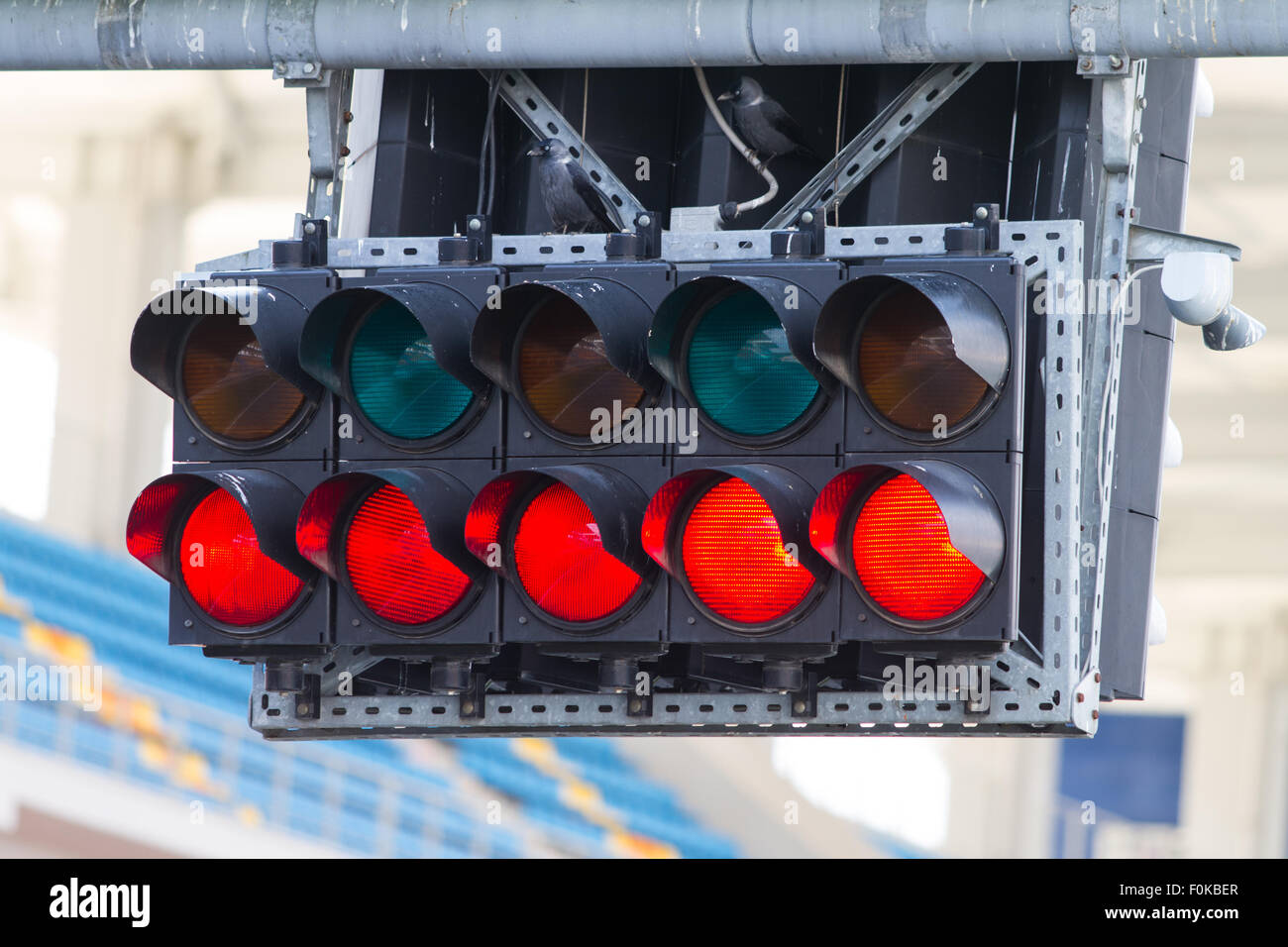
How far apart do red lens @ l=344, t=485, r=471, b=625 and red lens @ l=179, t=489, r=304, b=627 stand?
182mm

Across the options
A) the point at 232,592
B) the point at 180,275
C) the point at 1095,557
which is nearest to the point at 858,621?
the point at 1095,557

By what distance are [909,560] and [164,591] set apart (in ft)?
83.2

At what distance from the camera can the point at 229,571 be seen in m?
4.27

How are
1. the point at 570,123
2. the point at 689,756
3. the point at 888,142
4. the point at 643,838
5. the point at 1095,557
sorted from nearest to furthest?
the point at 1095,557 < the point at 888,142 < the point at 570,123 < the point at 643,838 < the point at 689,756

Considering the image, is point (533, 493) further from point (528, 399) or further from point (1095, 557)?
point (1095, 557)

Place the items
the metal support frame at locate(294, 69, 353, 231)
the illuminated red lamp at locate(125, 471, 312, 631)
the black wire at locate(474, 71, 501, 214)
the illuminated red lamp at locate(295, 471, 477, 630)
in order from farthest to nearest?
the black wire at locate(474, 71, 501, 214) → the metal support frame at locate(294, 69, 353, 231) → the illuminated red lamp at locate(125, 471, 312, 631) → the illuminated red lamp at locate(295, 471, 477, 630)

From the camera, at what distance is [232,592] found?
14.0 feet

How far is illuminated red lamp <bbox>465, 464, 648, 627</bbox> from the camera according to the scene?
403cm

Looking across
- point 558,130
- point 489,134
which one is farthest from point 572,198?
point 489,134

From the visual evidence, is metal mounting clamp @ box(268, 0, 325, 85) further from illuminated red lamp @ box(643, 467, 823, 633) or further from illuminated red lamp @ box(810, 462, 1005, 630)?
illuminated red lamp @ box(810, 462, 1005, 630)

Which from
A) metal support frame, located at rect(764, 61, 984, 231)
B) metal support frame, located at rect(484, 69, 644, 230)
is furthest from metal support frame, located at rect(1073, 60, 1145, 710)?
metal support frame, located at rect(484, 69, 644, 230)

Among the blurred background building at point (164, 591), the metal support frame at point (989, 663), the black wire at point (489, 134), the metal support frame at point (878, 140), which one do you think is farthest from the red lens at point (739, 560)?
the blurred background building at point (164, 591)

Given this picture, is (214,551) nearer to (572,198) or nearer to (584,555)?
(584,555)

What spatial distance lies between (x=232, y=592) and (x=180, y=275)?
72cm
